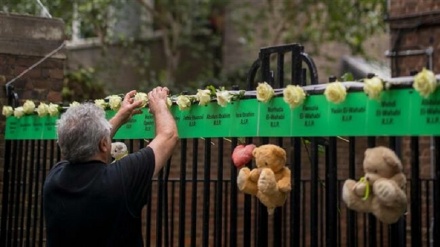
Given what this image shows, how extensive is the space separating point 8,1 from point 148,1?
734cm

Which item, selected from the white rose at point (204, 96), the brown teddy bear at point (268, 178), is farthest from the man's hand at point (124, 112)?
the brown teddy bear at point (268, 178)

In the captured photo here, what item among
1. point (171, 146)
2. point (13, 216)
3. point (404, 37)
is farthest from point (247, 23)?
point (171, 146)

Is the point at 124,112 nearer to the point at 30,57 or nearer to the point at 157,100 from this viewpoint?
the point at 157,100

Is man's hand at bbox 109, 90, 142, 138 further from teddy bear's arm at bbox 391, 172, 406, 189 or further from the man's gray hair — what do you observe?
teddy bear's arm at bbox 391, 172, 406, 189

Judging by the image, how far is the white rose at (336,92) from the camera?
304 centimetres

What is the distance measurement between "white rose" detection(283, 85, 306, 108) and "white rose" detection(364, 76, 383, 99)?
0.36 metres

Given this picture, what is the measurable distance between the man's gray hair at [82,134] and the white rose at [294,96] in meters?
0.91

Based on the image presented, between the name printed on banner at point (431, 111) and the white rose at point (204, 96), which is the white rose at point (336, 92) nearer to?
the name printed on banner at point (431, 111)

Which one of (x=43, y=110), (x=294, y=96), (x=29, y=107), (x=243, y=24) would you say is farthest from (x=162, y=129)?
(x=243, y=24)

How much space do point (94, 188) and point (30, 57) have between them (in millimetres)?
3187

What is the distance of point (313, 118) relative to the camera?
3234 mm

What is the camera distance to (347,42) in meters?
Result: 14.2

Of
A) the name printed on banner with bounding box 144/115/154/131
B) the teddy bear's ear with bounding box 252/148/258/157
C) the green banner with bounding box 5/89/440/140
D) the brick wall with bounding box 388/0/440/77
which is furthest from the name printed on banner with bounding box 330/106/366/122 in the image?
the brick wall with bounding box 388/0/440/77

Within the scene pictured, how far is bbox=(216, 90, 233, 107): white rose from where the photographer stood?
365cm
